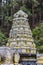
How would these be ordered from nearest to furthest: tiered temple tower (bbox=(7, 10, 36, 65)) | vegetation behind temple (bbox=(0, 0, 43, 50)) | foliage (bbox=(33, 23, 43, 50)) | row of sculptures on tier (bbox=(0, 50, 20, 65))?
row of sculptures on tier (bbox=(0, 50, 20, 65)) → tiered temple tower (bbox=(7, 10, 36, 65)) → foliage (bbox=(33, 23, 43, 50)) → vegetation behind temple (bbox=(0, 0, 43, 50))

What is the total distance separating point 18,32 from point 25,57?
15.2 ft

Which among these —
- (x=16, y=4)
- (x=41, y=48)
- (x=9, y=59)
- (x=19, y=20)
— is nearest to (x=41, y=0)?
(x=16, y=4)

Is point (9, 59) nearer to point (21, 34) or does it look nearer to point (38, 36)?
point (21, 34)

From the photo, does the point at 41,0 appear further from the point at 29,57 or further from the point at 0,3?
the point at 29,57

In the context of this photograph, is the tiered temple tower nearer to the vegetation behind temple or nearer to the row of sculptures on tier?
the row of sculptures on tier

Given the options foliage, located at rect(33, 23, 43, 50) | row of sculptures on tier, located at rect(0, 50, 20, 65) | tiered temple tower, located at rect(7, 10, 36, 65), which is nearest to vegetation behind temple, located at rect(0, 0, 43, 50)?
foliage, located at rect(33, 23, 43, 50)

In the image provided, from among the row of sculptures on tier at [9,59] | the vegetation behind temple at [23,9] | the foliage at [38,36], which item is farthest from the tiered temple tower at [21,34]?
the vegetation behind temple at [23,9]

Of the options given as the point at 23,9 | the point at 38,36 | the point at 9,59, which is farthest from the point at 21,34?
the point at 23,9

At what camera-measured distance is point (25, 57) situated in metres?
12.0

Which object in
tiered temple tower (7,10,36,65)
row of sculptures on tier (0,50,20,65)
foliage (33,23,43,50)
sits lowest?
foliage (33,23,43,50)

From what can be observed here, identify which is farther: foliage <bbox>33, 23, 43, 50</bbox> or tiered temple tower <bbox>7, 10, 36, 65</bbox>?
foliage <bbox>33, 23, 43, 50</bbox>

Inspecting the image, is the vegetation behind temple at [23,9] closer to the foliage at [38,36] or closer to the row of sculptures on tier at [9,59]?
the foliage at [38,36]

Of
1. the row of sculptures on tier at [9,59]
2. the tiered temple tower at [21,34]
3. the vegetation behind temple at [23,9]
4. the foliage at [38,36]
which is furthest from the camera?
the vegetation behind temple at [23,9]

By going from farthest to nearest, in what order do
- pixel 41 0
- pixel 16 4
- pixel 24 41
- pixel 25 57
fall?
1. pixel 41 0
2. pixel 16 4
3. pixel 24 41
4. pixel 25 57
